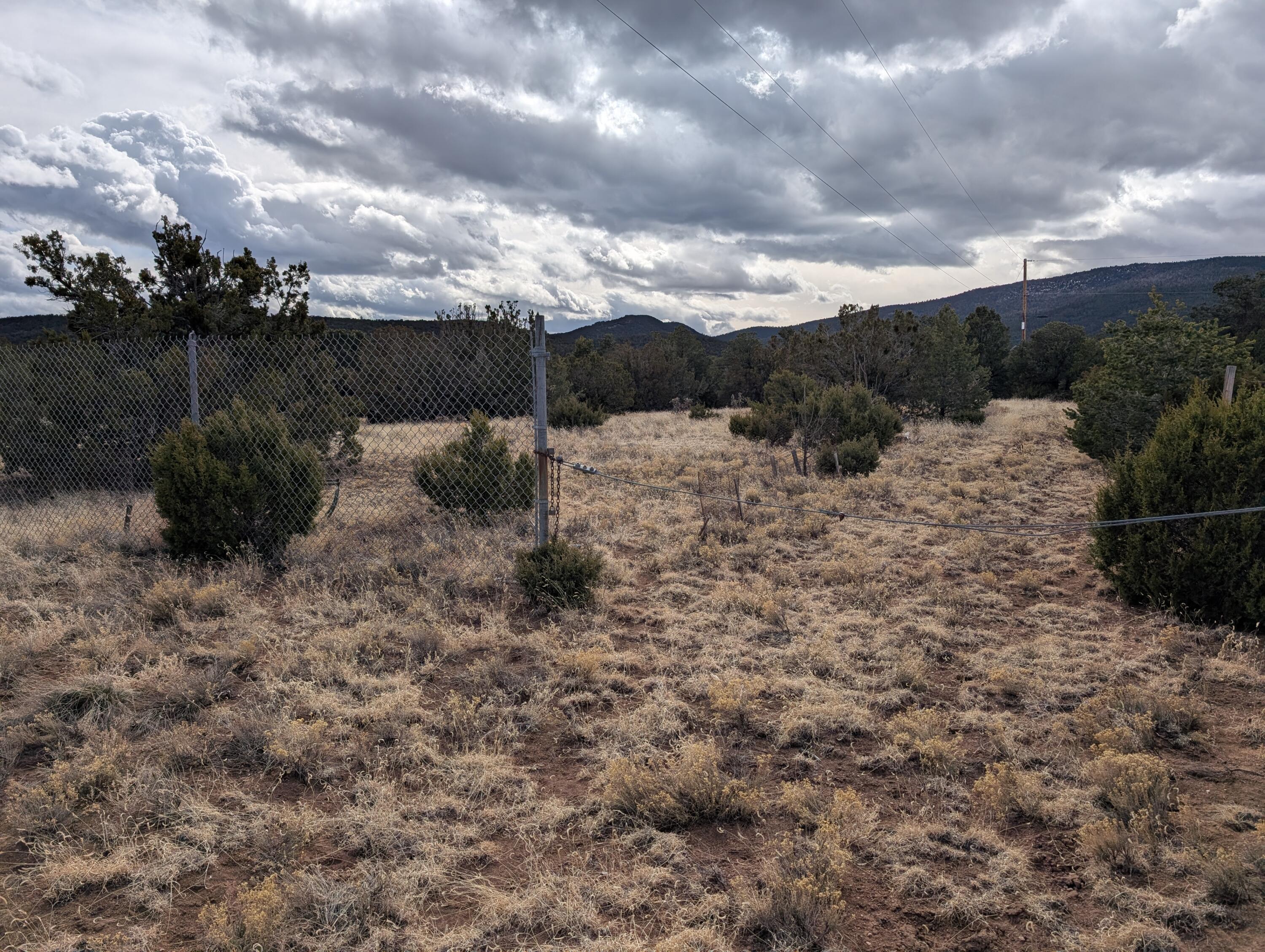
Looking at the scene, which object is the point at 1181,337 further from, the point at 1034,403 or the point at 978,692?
the point at 1034,403

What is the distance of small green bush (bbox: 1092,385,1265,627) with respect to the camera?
513 centimetres

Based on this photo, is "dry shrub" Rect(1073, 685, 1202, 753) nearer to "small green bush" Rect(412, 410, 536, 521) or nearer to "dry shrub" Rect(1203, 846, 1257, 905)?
"dry shrub" Rect(1203, 846, 1257, 905)

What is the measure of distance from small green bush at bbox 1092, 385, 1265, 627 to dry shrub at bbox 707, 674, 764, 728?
3.60m

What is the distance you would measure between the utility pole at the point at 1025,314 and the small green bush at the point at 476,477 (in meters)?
40.7

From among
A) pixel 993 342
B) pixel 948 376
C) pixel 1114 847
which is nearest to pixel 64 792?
pixel 1114 847

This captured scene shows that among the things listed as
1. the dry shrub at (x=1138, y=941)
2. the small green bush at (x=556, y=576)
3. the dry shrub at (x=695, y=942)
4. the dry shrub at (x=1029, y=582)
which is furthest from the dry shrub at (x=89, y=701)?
the dry shrub at (x=1029, y=582)

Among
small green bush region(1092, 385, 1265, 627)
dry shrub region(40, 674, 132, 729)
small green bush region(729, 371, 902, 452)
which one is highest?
small green bush region(729, 371, 902, 452)

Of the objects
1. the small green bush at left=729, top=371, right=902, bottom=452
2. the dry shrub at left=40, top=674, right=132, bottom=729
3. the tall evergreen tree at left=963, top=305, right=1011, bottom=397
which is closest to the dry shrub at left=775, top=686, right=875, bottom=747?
the dry shrub at left=40, top=674, right=132, bottom=729

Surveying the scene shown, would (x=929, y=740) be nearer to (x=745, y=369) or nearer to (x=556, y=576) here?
(x=556, y=576)

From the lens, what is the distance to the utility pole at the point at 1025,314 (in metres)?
41.8

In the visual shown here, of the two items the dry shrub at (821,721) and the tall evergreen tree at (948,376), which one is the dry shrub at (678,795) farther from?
the tall evergreen tree at (948,376)

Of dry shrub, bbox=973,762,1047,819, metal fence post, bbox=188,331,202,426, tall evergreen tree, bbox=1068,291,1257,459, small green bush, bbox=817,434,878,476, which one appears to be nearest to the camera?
dry shrub, bbox=973,762,1047,819

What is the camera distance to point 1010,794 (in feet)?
10.2

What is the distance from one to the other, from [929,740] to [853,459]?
9.36m
